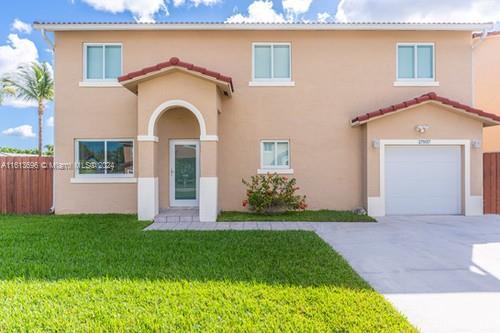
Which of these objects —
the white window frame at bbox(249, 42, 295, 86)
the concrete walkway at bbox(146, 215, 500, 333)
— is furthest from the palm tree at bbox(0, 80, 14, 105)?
the concrete walkway at bbox(146, 215, 500, 333)

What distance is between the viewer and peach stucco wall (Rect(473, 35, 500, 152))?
15.4 m

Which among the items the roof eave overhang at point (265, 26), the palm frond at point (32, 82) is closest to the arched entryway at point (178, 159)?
the roof eave overhang at point (265, 26)

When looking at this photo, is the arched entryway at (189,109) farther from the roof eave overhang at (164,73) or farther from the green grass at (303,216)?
the green grass at (303,216)

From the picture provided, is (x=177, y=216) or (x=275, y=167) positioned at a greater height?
(x=275, y=167)

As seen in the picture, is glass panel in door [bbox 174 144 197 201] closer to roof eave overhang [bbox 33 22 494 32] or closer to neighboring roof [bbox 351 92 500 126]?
roof eave overhang [bbox 33 22 494 32]

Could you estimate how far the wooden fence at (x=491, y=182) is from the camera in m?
12.4

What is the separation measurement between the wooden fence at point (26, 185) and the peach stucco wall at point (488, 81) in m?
20.1

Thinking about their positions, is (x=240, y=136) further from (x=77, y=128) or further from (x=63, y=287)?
(x=63, y=287)

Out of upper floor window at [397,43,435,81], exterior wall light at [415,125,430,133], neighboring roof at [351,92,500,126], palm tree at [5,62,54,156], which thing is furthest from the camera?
palm tree at [5,62,54,156]

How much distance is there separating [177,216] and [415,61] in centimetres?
1128

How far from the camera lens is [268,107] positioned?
12438 millimetres

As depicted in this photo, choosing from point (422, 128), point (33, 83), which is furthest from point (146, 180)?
point (33, 83)

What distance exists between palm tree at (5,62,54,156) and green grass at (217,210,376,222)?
2236 cm

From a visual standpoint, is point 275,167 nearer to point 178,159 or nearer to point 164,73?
point 178,159
